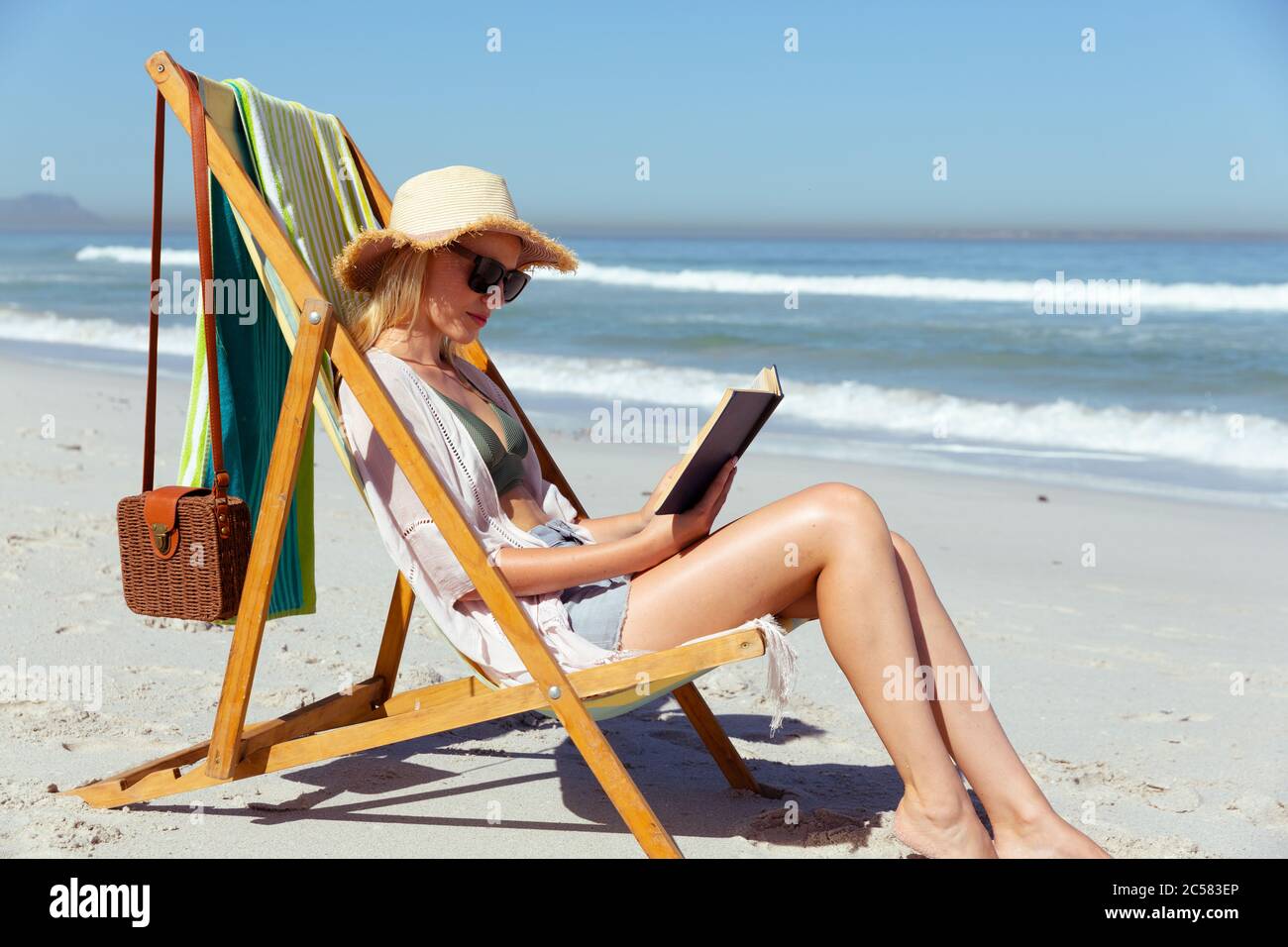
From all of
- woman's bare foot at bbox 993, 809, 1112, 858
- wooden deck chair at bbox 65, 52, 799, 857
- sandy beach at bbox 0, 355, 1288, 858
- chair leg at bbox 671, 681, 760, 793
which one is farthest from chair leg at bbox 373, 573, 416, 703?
woman's bare foot at bbox 993, 809, 1112, 858

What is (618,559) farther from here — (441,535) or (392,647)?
(392,647)

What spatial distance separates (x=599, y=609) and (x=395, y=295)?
2.87 feet

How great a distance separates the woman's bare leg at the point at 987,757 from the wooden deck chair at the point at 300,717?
1.28 ft

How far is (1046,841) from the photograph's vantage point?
246 centimetres

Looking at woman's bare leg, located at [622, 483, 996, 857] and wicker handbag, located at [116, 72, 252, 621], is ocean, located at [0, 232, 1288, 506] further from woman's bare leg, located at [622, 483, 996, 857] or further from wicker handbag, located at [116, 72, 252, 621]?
wicker handbag, located at [116, 72, 252, 621]

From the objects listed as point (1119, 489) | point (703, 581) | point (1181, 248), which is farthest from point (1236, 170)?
point (1181, 248)

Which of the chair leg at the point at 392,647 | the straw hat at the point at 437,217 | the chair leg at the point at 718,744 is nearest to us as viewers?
the straw hat at the point at 437,217

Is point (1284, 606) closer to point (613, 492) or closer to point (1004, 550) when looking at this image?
point (1004, 550)

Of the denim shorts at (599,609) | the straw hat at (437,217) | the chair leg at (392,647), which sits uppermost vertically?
the straw hat at (437,217)

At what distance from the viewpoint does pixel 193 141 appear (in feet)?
8.62

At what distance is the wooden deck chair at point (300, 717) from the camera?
240cm

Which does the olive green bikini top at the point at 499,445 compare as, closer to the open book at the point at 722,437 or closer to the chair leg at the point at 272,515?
the chair leg at the point at 272,515

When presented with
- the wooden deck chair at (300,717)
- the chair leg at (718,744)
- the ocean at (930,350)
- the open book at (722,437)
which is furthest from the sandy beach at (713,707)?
the ocean at (930,350)

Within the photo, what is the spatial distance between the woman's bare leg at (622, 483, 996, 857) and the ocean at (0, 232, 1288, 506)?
16.7 ft
